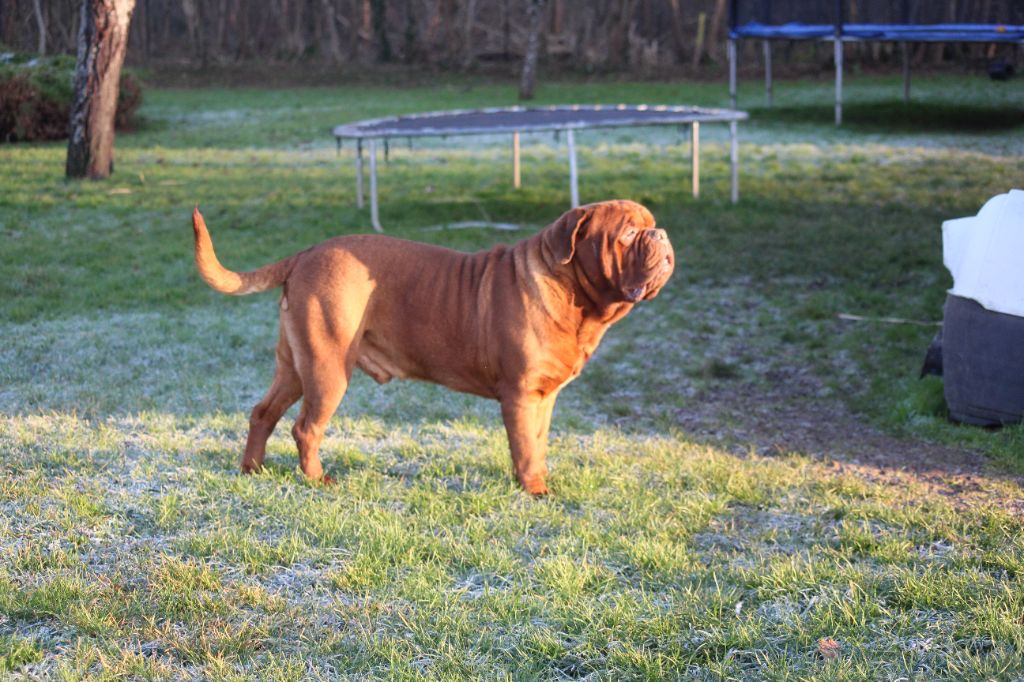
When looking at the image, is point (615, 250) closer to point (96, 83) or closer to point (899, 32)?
point (96, 83)

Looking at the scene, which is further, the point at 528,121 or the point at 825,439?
the point at 528,121

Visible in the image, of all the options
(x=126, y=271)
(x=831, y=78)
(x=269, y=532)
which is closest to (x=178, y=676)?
(x=269, y=532)

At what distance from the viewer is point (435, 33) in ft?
98.8

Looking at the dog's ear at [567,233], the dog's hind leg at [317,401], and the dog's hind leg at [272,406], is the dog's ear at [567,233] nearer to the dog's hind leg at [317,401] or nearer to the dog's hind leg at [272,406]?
the dog's hind leg at [317,401]

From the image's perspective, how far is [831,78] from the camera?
26156mm

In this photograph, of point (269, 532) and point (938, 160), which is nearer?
point (269, 532)

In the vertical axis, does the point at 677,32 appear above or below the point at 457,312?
above

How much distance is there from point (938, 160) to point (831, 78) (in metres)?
12.2

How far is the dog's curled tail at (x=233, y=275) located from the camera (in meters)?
4.43

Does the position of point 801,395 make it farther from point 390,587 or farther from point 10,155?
point 10,155

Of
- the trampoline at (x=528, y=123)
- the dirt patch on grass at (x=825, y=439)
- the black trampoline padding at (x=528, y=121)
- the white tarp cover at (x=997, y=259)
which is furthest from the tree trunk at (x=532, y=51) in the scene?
the white tarp cover at (x=997, y=259)

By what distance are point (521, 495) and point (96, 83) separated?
10.7m

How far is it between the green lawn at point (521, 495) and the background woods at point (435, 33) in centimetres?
1723

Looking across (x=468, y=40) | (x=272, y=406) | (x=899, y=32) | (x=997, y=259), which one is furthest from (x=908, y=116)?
(x=272, y=406)
